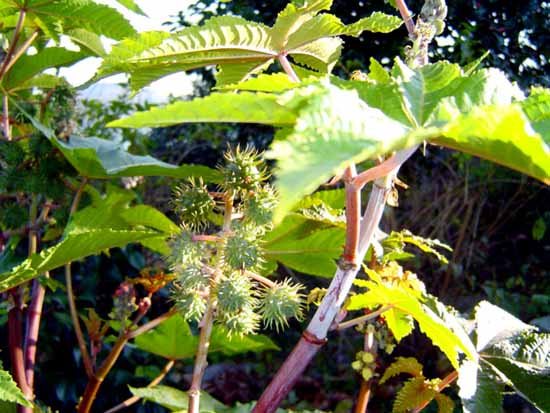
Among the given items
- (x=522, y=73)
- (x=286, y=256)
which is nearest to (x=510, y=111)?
(x=286, y=256)

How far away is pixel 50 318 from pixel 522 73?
269 cm

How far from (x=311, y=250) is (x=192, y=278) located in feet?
1.29

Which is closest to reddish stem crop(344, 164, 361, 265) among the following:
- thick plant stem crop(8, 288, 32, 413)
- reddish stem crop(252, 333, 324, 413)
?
reddish stem crop(252, 333, 324, 413)

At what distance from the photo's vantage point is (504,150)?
1.93 feet

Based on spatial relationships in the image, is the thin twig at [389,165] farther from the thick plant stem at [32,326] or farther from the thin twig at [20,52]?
the thin twig at [20,52]

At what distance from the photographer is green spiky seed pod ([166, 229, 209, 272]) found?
2.89 ft

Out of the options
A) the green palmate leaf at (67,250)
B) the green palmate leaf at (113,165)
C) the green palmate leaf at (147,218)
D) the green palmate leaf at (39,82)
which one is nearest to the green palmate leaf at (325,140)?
the green palmate leaf at (67,250)

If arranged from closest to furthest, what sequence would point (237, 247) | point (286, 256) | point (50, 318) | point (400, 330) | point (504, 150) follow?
1. point (504, 150)
2. point (237, 247)
3. point (400, 330)
4. point (286, 256)
5. point (50, 318)

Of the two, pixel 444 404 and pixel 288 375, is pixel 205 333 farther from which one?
pixel 444 404

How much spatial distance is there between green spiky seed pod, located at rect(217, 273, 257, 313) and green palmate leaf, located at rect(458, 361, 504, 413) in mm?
309

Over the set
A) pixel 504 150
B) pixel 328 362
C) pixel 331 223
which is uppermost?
pixel 504 150

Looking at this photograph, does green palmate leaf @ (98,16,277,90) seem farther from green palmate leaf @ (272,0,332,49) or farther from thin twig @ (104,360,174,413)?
thin twig @ (104,360,174,413)

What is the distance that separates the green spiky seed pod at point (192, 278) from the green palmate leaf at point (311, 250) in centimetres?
29

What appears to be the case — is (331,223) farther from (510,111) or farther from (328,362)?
(328,362)
